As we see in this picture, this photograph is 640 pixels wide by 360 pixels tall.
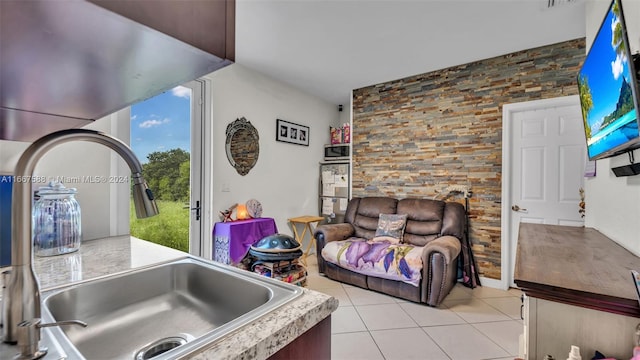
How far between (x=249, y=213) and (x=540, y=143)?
3.32m

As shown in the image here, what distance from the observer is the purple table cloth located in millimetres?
2861

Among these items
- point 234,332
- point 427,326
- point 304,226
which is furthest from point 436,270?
point 234,332

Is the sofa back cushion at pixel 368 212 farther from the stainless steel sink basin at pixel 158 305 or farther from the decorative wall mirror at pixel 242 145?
the stainless steel sink basin at pixel 158 305

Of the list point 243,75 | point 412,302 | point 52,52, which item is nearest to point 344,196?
point 412,302

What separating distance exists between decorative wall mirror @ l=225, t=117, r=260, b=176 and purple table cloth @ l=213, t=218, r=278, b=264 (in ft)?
Answer: 2.32

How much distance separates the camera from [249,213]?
330 centimetres

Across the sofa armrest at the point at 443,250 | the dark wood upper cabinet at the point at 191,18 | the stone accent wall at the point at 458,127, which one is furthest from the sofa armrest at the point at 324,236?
the dark wood upper cabinet at the point at 191,18

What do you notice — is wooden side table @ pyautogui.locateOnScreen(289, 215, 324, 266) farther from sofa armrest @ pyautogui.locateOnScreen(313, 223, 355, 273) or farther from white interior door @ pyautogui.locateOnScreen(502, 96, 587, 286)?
white interior door @ pyautogui.locateOnScreen(502, 96, 587, 286)

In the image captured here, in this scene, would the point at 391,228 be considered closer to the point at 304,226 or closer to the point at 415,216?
the point at 415,216

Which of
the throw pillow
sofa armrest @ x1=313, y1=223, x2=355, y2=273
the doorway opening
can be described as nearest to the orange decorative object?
the doorway opening

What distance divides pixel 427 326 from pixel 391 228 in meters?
1.22

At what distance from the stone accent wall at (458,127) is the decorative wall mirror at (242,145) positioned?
5.29 ft

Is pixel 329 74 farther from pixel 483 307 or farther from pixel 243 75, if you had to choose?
pixel 483 307

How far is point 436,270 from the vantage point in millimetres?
2496
